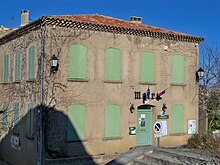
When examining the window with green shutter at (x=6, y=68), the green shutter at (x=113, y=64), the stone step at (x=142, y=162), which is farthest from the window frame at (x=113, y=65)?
the window with green shutter at (x=6, y=68)

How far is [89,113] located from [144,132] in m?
3.53

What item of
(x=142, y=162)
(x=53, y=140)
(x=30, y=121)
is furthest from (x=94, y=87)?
(x=142, y=162)

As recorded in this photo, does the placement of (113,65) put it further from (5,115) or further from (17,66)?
(5,115)

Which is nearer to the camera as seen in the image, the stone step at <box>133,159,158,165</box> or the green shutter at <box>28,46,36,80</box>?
the stone step at <box>133,159,158,165</box>

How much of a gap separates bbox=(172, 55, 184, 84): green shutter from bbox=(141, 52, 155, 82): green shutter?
1.50 meters

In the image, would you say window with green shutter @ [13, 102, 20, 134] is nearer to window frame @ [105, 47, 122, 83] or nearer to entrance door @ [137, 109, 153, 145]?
window frame @ [105, 47, 122, 83]

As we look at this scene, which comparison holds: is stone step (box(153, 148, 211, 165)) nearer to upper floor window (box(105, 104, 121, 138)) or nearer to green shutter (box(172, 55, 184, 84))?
upper floor window (box(105, 104, 121, 138))

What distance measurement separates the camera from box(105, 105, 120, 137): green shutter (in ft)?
54.9

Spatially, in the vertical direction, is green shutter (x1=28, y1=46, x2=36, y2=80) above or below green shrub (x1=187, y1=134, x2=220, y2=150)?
above

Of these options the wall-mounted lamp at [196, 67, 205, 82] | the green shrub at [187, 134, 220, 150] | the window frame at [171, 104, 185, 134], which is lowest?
the green shrub at [187, 134, 220, 150]

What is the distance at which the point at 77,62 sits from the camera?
1598 cm

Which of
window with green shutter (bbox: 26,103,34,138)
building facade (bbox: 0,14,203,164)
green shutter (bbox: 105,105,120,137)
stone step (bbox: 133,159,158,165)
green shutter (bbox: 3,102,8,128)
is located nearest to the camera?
stone step (bbox: 133,159,158,165)

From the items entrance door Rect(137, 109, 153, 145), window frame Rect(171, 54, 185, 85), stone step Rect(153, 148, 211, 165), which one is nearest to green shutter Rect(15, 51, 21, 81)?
entrance door Rect(137, 109, 153, 145)

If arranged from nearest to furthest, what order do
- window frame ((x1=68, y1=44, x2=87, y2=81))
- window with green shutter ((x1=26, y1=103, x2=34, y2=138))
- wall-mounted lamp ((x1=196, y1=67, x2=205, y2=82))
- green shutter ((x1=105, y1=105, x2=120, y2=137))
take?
window frame ((x1=68, y1=44, x2=87, y2=81))
window with green shutter ((x1=26, y1=103, x2=34, y2=138))
green shutter ((x1=105, y1=105, x2=120, y2=137))
wall-mounted lamp ((x1=196, y1=67, x2=205, y2=82))
